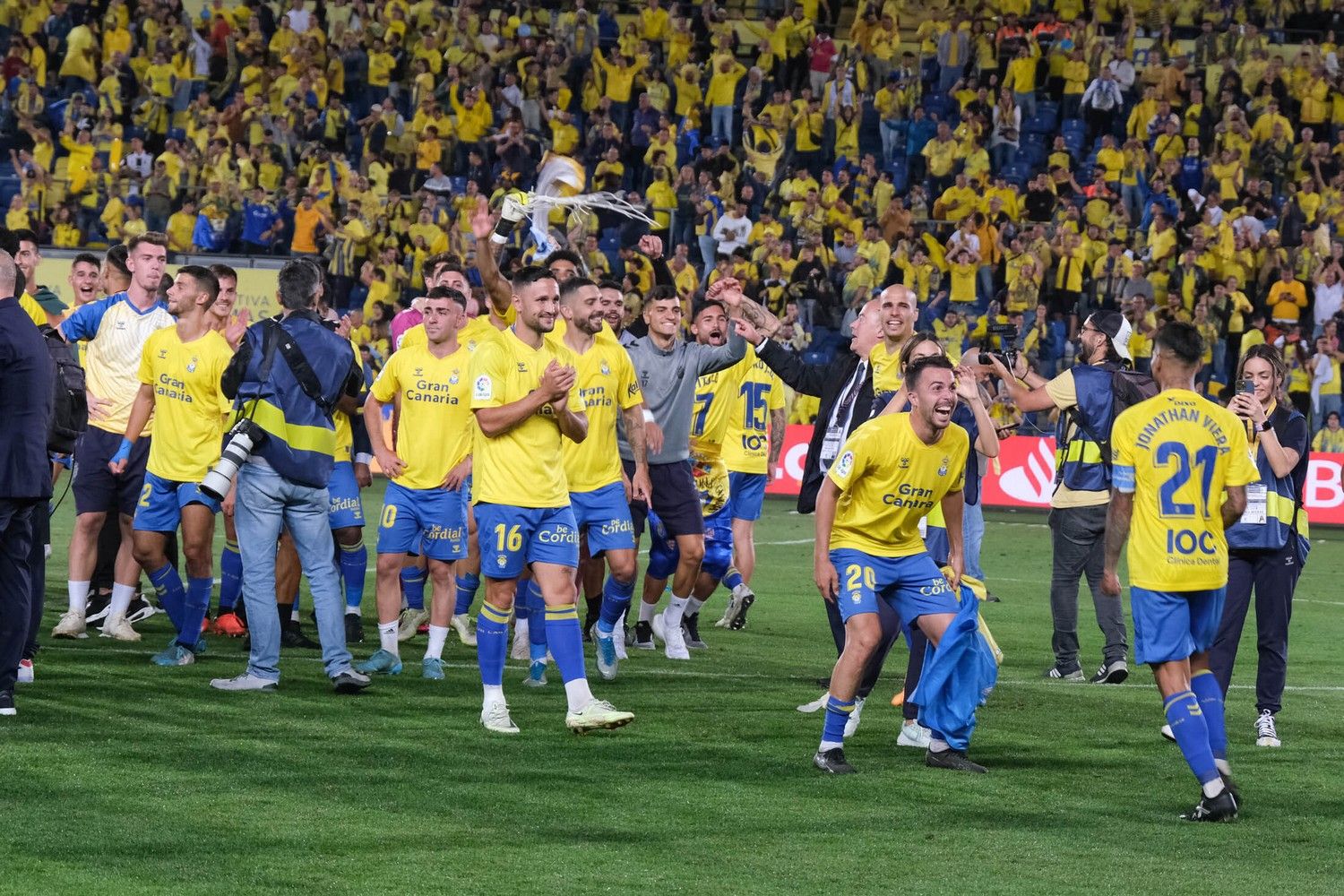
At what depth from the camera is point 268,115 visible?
104 ft

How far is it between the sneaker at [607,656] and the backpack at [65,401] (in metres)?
3.05

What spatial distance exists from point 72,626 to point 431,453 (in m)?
2.60

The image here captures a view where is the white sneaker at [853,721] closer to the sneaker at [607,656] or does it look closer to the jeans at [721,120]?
the sneaker at [607,656]

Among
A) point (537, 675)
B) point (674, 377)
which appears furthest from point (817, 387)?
point (537, 675)

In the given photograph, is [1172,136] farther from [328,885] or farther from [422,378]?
[328,885]

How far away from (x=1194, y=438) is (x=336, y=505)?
5.55 meters

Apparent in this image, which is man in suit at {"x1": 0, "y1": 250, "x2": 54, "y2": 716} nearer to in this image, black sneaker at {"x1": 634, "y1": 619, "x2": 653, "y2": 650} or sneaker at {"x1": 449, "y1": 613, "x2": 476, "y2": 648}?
sneaker at {"x1": 449, "y1": 613, "x2": 476, "y2": 648}

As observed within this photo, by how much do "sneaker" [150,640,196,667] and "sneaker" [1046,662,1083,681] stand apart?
5168 millimetres

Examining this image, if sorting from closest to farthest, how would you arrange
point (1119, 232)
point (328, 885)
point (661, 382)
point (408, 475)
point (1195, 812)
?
point (328, 885), point (1195, 812), point (408, 475), point (661, 382), point (1119, 232)

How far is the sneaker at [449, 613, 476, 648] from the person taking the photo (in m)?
11.9

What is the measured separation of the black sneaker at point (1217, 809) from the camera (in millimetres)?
7348

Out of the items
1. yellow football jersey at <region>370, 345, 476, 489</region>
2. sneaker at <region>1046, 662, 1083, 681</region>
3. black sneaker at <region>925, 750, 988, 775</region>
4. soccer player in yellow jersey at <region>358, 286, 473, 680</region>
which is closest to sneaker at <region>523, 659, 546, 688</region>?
soccer player in yellow jersey at <region>358, 286, 473, 680</region>

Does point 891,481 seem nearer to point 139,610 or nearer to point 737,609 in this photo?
point 737,609

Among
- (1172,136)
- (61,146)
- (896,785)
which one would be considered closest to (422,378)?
(896,785)
